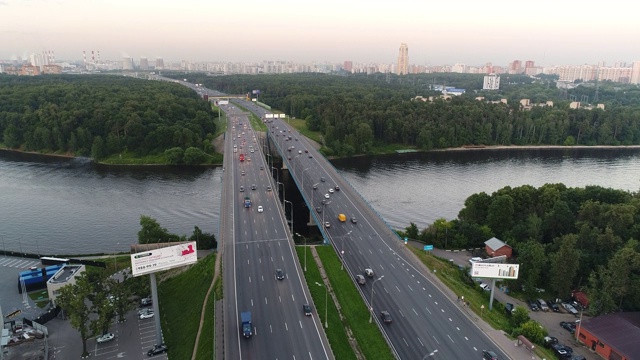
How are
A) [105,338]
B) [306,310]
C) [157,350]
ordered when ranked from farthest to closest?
[105,338], [306,310], [157,350]

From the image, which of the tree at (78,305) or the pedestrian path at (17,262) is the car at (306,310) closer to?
the tree at (78,305)

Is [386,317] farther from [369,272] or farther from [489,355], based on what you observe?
[489,355]

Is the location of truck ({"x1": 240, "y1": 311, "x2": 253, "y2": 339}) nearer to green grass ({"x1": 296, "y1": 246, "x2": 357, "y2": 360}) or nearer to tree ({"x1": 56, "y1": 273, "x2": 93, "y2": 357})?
green grass ({"x1": 296, "y1": 246, "x2": 357, "y2": 360})

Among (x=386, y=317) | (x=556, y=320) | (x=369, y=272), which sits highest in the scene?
(x=369, y=272)

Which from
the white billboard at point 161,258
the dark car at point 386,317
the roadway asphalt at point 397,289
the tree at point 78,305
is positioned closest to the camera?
the roadway asphalt at point 397,289

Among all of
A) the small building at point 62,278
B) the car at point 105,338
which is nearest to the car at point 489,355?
the car at point 105,338

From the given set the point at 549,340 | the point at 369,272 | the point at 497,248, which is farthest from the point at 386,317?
the point at 497,248

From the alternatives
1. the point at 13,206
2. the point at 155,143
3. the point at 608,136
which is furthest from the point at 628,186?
the point at 13,206
